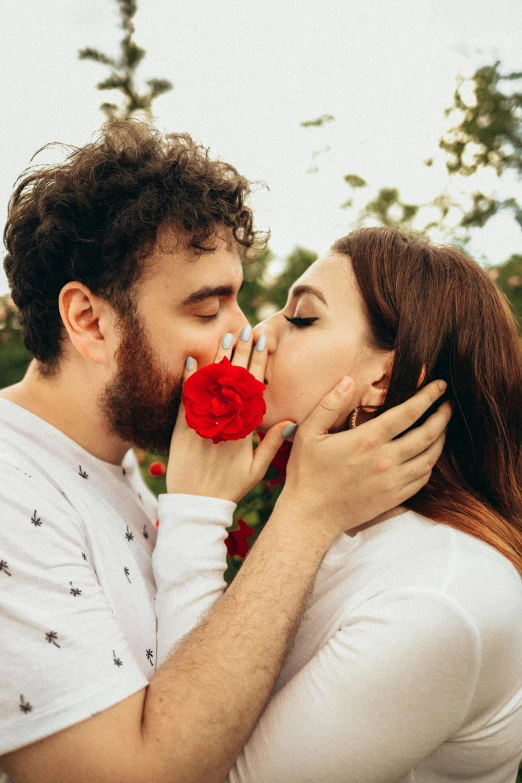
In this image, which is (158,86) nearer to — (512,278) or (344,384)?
(512,278)

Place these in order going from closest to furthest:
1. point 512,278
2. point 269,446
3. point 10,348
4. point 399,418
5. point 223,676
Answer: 1. point 223,676
2. point 399,418
3. point 269,446
4. point 512,278
5. point 10,348

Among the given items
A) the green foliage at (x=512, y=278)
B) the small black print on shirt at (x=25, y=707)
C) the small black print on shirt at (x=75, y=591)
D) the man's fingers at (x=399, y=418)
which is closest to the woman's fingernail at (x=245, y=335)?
the man's fingers at (x=399, y=418)

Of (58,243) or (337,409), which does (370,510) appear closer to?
(337,409)

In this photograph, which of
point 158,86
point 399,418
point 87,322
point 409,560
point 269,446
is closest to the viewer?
point 409,560

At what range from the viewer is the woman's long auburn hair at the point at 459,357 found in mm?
2576

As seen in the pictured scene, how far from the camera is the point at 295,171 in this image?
3.90 metres

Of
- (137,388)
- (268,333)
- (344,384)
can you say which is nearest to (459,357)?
(344,384)

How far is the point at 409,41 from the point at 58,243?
2.54m

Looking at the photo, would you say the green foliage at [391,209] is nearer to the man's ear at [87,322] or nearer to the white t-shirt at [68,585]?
the man's ear at [87,322]

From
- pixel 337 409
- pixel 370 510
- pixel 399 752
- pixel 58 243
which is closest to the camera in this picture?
pixel 399 752

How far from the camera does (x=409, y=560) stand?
7.08 feet

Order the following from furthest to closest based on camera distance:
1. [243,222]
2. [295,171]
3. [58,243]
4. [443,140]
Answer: [295,171] → [443,140] → [243,222] → [58,243]

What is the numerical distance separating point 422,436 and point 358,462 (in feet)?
0.93

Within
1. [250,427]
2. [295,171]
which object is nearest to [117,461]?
[250,427]
